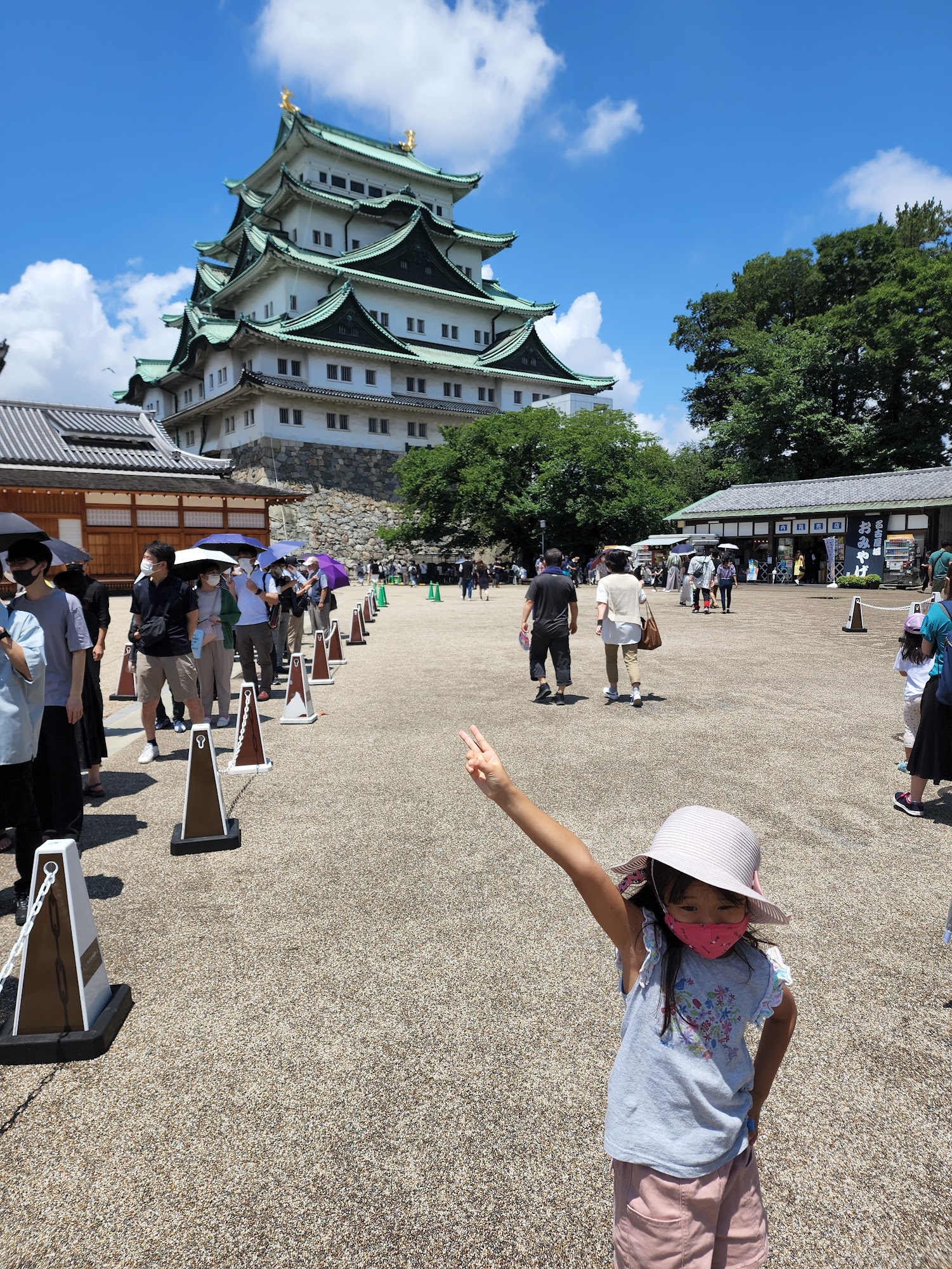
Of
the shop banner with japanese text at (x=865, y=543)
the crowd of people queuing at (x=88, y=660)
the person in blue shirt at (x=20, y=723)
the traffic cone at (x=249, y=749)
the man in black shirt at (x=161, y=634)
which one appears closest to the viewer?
the person in blue shirt at (x=20, y=723)

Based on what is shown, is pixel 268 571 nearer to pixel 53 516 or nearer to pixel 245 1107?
pixel 245 1107

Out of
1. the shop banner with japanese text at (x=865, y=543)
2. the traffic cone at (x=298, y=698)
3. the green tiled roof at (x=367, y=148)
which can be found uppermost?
the green tiled roof at (x=367, y=148)

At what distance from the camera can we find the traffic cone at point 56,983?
2.79 meters

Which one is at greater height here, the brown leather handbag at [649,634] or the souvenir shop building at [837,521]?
the souvenir shop building at [837,521]

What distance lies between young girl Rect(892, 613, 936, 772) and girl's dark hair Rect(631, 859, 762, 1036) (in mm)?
4440

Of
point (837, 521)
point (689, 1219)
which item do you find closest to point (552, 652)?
point (689, 1219)

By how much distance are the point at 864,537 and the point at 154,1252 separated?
118 feet

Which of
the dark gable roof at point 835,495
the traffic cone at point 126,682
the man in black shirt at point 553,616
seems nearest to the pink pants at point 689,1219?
the man in black shirt at point 553,616

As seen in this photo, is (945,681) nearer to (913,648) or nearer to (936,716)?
(936,716)

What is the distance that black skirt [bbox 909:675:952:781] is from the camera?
482cm

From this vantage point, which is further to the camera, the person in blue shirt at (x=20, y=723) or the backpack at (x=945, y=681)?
the backpack at (x=945, y=681)

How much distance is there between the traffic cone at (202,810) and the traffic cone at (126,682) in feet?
19.8

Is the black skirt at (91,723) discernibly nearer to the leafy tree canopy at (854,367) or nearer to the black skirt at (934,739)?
the black skirt at (934,739)

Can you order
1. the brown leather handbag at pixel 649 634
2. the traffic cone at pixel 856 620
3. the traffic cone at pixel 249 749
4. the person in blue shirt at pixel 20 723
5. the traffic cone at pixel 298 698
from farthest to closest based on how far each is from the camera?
the traffic cone at pixel 856 620, the brown leather handbag at pixel 649 634, the traffic cone at pixel 298 698, the traffic cone at pixel 249 749, the person in blue shirt at pixel 20 723
